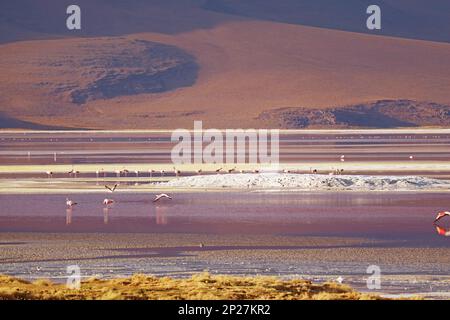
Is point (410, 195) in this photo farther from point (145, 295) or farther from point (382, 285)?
point (145, 295)

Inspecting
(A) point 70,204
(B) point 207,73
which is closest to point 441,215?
(A) point 70,204

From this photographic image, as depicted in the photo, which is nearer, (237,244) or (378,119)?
(237,244)

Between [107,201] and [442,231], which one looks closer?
[442,231]

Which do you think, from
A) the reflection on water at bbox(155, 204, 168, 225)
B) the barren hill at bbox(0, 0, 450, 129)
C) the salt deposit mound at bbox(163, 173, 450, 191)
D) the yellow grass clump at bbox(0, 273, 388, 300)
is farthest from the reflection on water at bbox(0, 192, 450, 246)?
the barren hill at bbox(0, 0, 450, 129)

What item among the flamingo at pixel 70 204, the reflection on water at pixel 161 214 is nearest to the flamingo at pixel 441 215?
the reflection on water at pixel 161 214

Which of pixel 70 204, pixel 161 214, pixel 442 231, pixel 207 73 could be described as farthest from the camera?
pixel 207 73

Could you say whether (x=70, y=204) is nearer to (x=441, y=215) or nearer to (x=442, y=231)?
(x=441, y=215)
